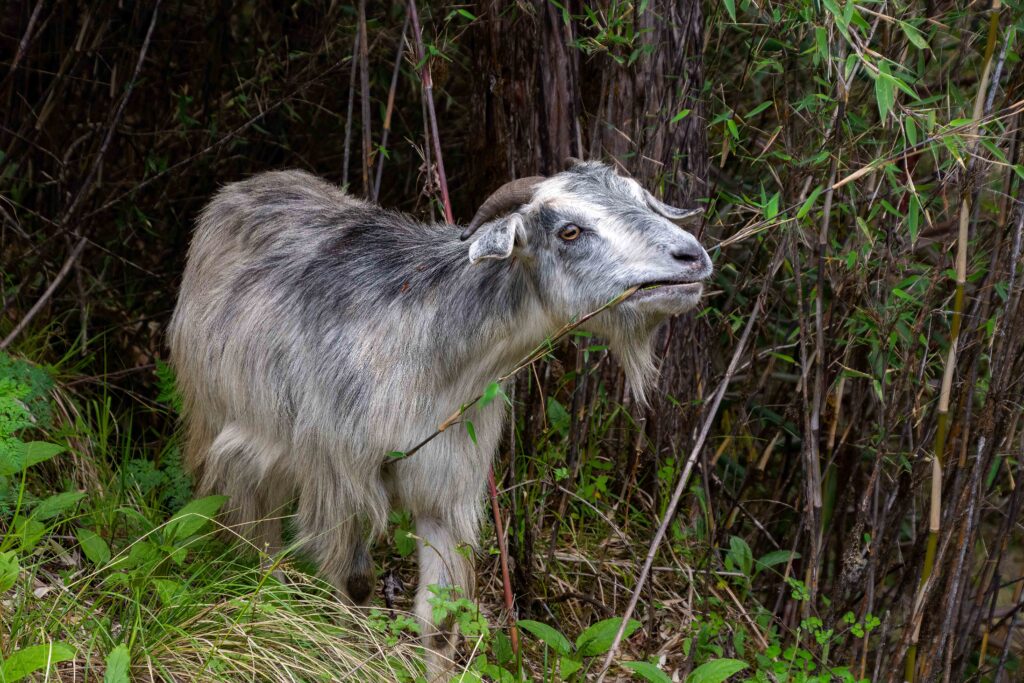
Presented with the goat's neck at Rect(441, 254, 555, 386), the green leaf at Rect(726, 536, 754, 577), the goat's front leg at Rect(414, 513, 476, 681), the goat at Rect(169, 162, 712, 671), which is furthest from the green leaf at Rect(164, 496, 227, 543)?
the green leaf at Rect(726, 536, 754, 577)

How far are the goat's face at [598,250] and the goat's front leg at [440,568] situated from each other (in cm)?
88

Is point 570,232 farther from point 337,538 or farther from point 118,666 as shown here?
point 118,666

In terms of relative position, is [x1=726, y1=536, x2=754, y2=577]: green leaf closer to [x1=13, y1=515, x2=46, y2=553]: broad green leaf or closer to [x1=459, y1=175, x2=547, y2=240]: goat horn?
[x1=459, y1=175, x2=547, y2=240]: goat horn

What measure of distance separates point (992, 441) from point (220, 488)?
275cm

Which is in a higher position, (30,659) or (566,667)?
(30,659)

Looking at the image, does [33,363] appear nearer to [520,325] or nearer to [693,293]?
[520,325]

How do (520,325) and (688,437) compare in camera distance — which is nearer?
(520,325)

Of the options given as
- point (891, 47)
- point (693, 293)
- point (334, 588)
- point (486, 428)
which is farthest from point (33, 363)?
point (891, 47)

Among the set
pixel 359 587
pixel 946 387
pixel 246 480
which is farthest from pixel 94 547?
pixel 946 387

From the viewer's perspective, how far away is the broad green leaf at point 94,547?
3.59m

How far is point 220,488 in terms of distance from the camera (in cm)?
422

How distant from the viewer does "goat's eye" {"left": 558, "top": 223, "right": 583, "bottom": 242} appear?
3.49m

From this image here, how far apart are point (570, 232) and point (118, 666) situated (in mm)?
1781

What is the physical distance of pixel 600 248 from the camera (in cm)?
346
